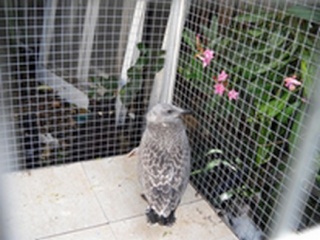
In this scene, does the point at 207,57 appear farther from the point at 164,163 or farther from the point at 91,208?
the point at 91,208

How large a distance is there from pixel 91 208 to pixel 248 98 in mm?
1037

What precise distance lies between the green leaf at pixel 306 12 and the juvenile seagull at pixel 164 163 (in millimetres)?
804

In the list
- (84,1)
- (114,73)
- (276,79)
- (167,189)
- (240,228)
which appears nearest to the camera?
(276,79)

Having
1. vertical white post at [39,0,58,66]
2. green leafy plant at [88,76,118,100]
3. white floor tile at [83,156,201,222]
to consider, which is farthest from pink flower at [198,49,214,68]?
vertical white post at [39,0,58,66]

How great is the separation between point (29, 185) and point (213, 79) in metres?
1.23

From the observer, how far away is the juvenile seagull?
198cm

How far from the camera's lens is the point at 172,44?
8.25 feet

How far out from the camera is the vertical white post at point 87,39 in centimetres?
254

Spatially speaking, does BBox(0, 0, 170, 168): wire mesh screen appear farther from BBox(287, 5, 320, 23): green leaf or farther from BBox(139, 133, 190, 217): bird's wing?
BBox(287, 5, 320, 23): green leaf

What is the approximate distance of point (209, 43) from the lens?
7.31ft

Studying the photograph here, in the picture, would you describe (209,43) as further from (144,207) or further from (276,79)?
(144,207)

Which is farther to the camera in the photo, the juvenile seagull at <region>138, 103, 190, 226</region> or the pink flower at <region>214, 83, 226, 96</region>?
the pink flower at <region>214, 83, 226, 96</region>

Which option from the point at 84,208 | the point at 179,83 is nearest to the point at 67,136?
the point at 84,208

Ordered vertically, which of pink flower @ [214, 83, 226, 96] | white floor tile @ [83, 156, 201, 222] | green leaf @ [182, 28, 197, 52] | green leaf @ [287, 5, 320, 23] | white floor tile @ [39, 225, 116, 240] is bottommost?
white floor tile @ [39, 225, 116, 240]
